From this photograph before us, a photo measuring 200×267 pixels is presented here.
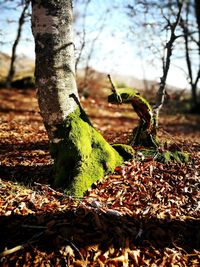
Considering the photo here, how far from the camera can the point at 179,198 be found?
13.0 ft

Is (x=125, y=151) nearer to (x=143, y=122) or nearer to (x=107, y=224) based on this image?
(x=143, y=122)

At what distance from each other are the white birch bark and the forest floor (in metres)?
0.97

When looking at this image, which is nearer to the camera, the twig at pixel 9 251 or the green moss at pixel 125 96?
the twig at pixel 9 251

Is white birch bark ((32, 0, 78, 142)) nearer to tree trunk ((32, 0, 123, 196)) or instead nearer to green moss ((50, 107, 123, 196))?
tree trunk ((32, 0, 123, 196))

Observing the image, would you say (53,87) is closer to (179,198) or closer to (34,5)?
(34,5)

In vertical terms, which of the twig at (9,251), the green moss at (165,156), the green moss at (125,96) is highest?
the green moss at (125,96)

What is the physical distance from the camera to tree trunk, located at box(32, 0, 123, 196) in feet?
12.1

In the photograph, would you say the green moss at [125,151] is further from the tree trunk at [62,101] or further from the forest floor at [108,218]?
the tree trunk at [62,101]

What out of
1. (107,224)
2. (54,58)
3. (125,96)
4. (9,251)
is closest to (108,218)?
(107,224)

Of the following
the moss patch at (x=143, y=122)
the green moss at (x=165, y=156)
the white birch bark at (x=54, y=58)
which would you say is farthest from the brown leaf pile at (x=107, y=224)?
the moss patch at (x=143, y=122)

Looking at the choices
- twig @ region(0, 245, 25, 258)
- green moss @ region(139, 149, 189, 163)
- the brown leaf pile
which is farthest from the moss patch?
twig @ region(0, 245, 25, 258)

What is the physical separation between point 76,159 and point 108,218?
97 centimetres

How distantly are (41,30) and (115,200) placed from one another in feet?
7.90

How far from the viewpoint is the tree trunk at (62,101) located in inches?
145
